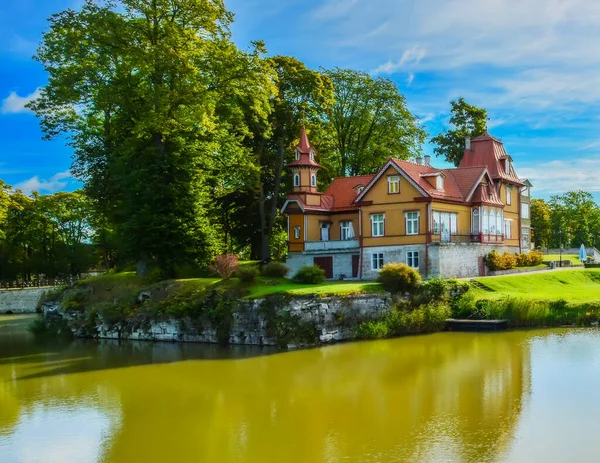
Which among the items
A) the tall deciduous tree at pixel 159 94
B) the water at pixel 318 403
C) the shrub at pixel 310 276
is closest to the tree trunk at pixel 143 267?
the tall deciduous tree at pixel 159 94

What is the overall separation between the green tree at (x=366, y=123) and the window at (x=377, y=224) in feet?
49.6

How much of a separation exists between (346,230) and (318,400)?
23.2 metres

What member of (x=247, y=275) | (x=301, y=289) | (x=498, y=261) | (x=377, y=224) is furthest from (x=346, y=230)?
(x=301, y=289)

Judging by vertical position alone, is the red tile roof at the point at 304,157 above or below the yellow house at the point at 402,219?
above

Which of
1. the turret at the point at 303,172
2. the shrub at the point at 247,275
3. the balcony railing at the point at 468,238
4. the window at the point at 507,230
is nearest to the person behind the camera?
the shrub at the point at 247,275

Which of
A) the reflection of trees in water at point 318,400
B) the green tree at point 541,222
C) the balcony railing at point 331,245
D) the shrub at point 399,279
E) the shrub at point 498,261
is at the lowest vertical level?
the reflection of trees in water at point 318,400

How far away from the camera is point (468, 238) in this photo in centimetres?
3662

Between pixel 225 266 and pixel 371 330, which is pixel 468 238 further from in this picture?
pixel 225 266

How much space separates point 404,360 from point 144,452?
11331 mm

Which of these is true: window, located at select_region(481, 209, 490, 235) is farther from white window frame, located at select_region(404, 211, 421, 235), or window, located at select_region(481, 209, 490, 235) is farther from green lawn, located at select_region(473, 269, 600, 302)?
white window frame, located at select_region(404, 211, 421, 235)

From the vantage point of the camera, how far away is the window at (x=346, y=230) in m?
39.0

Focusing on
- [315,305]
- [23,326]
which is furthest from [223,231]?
[315,305]

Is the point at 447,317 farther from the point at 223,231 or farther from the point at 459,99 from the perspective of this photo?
the point at 459,99

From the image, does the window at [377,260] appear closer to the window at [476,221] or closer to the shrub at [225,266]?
the window at [476,221]
